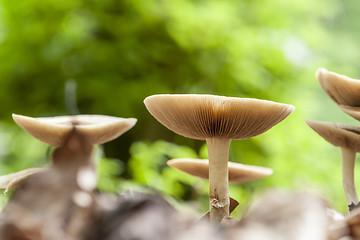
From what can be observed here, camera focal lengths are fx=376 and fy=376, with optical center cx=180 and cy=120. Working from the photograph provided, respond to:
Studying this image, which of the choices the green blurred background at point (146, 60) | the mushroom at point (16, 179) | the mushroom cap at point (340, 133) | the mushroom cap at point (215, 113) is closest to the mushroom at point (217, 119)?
the mushroom cap at point (215, 113)

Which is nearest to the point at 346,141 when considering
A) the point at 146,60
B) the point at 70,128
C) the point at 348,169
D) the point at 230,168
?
the point at 348,169

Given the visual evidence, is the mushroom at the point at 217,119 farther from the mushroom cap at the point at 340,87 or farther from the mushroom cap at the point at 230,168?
the mushroom cap at the point at 340,87

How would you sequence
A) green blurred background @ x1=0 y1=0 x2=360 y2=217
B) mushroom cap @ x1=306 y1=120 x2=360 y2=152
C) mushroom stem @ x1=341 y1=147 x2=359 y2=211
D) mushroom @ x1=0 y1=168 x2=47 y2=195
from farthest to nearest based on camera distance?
green blurred background @ x1=0 y1=0 x2=360 y2=217 < mushroom stem @ x1=341 y1=147 x2=359 y2=211 < mushroom cap @ x1=306 y1=120 x2=360 y2=152 < mushroom @ x1=0 y1=168 x2=47 y2=195

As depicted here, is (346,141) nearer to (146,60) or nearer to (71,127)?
(71,127)

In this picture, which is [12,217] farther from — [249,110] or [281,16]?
[281,16]

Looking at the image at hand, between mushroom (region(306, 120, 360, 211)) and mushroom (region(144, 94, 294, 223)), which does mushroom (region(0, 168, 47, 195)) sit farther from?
mushroom (region(306, 120, 360, 211))

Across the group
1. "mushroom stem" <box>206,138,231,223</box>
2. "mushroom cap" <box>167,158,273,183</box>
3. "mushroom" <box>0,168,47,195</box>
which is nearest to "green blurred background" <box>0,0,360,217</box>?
"mushroom cap" <box>167,158,273,183</box>
